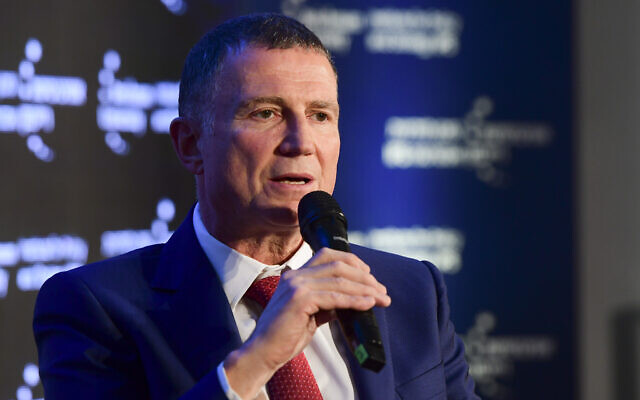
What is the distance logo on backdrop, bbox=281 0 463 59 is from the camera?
133 inches

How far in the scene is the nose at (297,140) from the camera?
5.40 feet

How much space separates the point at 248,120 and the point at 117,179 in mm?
1444

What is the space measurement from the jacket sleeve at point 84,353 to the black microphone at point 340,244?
1.34 feet

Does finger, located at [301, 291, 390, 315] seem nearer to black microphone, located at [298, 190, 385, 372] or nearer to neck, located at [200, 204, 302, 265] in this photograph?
black microphone, located at [298, 190, 385, 372]

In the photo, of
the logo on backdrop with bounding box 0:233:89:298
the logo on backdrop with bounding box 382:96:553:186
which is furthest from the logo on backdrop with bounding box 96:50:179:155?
the logo on backdrop with bounding box 382:96:553:186

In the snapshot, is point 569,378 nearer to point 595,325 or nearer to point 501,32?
point 595,325

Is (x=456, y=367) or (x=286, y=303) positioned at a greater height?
(x=286, y=303)

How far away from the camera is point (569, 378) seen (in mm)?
3727

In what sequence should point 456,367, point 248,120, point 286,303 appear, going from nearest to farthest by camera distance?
point 286,303, point 248,120, point 456,367

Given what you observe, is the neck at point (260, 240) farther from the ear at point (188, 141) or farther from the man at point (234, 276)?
the ear at point (188, 141)

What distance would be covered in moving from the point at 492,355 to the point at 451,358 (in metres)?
1.81

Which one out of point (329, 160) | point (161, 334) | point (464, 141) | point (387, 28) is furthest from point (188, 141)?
point (464, 141)

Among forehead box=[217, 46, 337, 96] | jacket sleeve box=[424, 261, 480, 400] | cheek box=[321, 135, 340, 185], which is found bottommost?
jacket sleeve box=[424, 261, 480, 400]

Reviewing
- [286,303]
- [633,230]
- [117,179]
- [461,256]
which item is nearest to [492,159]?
[461,256]
